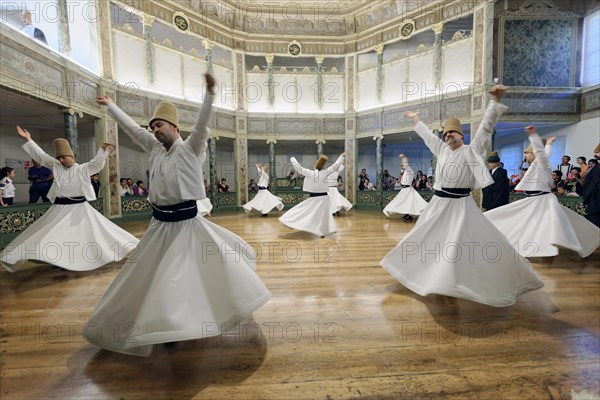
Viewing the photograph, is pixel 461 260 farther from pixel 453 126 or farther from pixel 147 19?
pixel 147 19

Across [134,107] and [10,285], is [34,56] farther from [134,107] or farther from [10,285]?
[10,285]

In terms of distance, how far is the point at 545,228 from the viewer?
13.9 ft

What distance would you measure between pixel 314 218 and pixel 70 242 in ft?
12.7

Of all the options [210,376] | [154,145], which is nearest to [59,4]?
[154,145]

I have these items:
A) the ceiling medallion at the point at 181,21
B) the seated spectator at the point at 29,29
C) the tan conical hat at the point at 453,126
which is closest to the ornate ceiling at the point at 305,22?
the ceiling medallion at the point at 181,21

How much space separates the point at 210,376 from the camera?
176 centimetres

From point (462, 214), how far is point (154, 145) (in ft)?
8.95

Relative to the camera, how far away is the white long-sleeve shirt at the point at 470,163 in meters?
2.73

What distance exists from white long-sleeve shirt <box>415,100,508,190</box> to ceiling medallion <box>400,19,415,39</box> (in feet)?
31.2

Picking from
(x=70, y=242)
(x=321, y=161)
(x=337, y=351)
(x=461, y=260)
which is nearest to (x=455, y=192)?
(x=461, y=260)

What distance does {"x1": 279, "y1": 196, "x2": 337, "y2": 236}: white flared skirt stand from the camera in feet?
19.6

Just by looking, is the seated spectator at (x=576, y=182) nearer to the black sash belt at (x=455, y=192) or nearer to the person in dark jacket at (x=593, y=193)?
the person in dark jacket at (x=593, y=193)

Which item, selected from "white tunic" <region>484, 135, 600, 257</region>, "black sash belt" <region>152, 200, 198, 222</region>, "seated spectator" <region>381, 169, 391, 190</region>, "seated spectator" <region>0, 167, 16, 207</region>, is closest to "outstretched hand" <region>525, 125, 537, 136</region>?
"white tunic" <region>484, 135, 600, 257</region>

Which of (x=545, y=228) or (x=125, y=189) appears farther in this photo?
(x=125, y=189)
